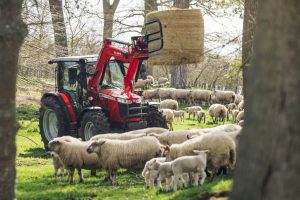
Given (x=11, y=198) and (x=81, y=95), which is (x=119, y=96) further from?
(x=11, y=198)

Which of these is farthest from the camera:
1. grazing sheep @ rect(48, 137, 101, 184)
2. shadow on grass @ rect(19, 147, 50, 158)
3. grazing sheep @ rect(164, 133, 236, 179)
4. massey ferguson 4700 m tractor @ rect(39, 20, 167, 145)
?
shadow on grass @ rect(19, 147, 50, 158)

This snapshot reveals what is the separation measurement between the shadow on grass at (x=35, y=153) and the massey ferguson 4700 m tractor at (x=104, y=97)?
2.45 feet

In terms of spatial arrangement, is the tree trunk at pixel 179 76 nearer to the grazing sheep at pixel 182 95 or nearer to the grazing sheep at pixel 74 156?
the grazing sheep at pixel 182 95

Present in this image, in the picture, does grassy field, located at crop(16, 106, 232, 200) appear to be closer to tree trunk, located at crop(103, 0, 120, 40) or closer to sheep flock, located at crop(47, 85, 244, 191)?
sheep flock, located at crop(47, 85, 244, 191)

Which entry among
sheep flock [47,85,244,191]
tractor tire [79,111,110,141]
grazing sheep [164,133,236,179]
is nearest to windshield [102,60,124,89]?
tractor tire [79,111,110,141]

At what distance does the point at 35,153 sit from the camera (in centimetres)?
1606

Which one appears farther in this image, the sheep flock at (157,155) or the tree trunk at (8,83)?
A: the sheep flock at (157,155)

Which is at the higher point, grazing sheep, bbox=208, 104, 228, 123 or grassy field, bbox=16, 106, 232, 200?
grazing sheep, bbox=208, 104, 228, 123

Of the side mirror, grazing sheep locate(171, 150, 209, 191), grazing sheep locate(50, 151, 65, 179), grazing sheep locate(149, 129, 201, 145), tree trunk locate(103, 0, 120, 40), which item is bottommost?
grazing sheep locate(50, 151, 65, 179)

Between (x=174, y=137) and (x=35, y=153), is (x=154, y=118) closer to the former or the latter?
(x=174, y=137)

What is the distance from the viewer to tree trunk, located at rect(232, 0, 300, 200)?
3.48 meters

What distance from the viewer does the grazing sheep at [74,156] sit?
11.8 metres

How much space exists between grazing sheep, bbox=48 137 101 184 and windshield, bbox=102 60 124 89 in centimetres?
353

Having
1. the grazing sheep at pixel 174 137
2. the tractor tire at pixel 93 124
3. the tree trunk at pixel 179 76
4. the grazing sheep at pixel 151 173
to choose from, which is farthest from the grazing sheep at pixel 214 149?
the tree trunk at pixel 179 76
